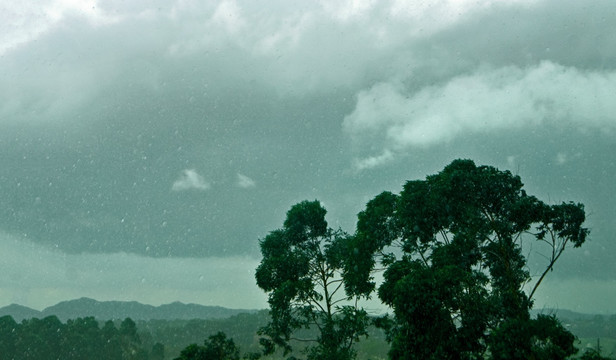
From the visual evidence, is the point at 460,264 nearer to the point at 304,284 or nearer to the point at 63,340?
the point at 304,284

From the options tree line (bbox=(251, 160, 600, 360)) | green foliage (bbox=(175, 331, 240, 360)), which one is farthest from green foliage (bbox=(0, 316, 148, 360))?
tree line (bbox=(251, 160, 600, 360))

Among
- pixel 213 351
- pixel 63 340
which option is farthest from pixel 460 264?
pixel 63 340

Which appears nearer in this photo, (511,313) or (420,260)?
(511,313)

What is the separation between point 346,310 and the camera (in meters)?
24.9

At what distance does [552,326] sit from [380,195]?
11.7 metres

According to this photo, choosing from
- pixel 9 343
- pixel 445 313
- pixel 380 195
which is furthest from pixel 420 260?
pixel 9 343

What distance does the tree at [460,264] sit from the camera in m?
15.3

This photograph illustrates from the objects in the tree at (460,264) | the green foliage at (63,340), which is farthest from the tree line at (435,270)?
the green foliage at (63,340)

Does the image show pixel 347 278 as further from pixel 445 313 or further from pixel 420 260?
pixel 445 313

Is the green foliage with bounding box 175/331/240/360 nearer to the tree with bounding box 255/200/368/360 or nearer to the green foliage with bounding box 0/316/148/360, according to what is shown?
the tree with bounding box 255/200/368/360

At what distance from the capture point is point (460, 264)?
68.5 feet

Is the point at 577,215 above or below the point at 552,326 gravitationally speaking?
above

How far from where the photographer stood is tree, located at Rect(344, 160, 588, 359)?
15.3 meters

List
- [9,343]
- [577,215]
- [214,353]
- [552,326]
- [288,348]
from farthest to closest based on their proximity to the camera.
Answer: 1. [9,343]
2. [214,353]
3. [288,348]
4. [577,215]
5. [552,326]
